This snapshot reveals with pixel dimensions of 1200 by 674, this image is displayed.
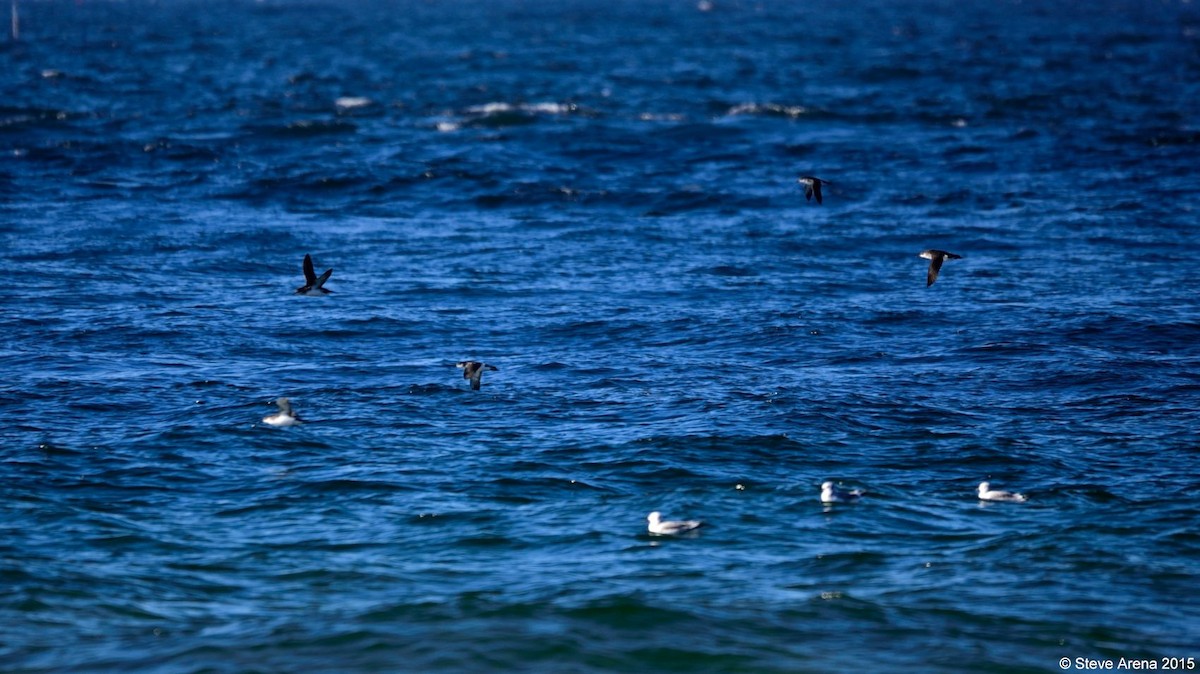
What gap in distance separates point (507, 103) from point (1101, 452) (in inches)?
1173

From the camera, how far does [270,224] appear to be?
1038 inches

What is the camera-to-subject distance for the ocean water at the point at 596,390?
11.5 m

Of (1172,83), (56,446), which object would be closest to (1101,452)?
(56,446)

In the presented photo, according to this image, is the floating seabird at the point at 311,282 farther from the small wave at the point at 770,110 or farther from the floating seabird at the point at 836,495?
the small wave at the point at 770,110

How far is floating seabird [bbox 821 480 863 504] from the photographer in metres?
13.6

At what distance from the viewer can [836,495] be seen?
13602 millimetres

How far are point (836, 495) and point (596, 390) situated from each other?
4.44 meters

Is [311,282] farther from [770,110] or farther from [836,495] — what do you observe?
[770,110]

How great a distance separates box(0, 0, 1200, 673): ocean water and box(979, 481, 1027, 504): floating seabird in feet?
0.31

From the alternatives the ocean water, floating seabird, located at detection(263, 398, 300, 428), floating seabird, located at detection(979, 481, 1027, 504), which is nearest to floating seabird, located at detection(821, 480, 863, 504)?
the ocean water

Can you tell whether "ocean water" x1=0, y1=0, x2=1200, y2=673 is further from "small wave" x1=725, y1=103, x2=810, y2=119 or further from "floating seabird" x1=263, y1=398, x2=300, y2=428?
"small wave" x1=725, y1=103, x2=810, y2=119

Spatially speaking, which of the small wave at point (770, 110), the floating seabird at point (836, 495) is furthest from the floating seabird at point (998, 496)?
the small wave at point (770, 110)

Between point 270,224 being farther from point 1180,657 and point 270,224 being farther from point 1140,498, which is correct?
point 1180,657

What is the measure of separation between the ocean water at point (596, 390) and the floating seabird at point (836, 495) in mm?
163
